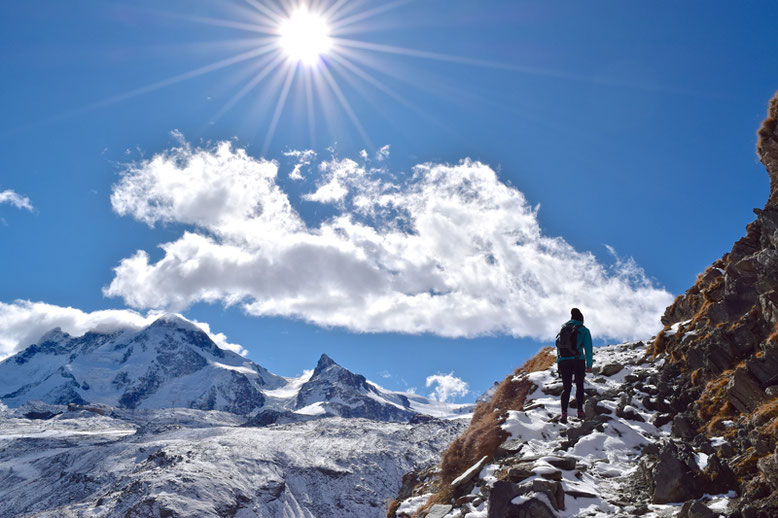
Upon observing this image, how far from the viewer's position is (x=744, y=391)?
1500cm

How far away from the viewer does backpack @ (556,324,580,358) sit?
54.5ft

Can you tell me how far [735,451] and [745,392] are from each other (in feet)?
A: 12.0

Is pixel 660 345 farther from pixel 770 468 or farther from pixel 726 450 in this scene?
pixel 770 468

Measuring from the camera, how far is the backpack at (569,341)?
54.5 ft

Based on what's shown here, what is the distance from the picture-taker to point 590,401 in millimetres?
18125

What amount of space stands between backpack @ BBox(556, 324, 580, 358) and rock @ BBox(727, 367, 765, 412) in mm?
4587

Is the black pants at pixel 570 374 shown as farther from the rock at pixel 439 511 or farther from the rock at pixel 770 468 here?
the rock at pixel 770 468

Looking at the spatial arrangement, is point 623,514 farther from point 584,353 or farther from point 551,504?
point 584,353

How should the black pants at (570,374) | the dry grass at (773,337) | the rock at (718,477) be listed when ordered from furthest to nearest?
the black pants at (570,374) → the dry grass at (773,337) → the rock at (718,477)

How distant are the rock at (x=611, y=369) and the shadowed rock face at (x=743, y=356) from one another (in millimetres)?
2135

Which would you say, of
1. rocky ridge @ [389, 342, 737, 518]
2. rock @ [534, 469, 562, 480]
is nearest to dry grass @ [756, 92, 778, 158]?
rocky ridge @ [389, 342, 737, 518]

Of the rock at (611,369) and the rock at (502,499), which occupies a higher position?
the rock at (611,369)

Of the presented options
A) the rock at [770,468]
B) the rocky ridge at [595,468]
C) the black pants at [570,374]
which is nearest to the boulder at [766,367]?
the rocky ridge at [595,468]

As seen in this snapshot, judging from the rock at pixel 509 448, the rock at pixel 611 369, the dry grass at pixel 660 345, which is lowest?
the rock at pixel 509 448
